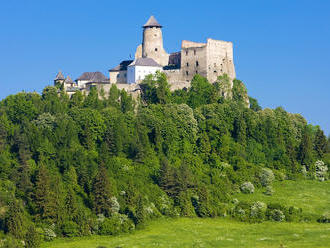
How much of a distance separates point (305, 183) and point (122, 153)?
27.3 m

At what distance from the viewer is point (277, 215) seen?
116m

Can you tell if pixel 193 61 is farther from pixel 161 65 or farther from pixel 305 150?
pixel 305 150

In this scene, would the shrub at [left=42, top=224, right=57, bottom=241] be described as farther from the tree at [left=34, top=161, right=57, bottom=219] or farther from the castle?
the castle

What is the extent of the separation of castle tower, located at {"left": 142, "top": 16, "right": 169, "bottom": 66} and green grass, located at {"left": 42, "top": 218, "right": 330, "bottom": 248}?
1621 inches

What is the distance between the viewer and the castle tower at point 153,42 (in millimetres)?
147625

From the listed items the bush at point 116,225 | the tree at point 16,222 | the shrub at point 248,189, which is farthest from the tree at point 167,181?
the tree at point 16,222

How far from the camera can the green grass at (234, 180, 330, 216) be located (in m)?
121

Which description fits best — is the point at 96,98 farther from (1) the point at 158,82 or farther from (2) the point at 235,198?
(2) the point at 235,198

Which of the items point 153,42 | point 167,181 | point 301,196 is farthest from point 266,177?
point 153,42

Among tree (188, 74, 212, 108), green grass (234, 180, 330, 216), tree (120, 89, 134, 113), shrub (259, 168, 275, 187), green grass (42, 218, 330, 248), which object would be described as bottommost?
green grass (42, 218, 330, 248)

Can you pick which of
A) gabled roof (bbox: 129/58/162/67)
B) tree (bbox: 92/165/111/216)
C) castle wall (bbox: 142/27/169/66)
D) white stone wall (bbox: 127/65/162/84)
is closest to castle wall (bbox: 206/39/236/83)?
gabled roof (bbox: 129/58/162/67)

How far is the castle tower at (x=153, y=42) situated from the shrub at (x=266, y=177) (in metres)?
29.0

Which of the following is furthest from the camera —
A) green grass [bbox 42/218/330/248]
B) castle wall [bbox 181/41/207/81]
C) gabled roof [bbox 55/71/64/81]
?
gabled roof [bbox 55/71/64/81]

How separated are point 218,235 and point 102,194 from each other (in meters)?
15.5
